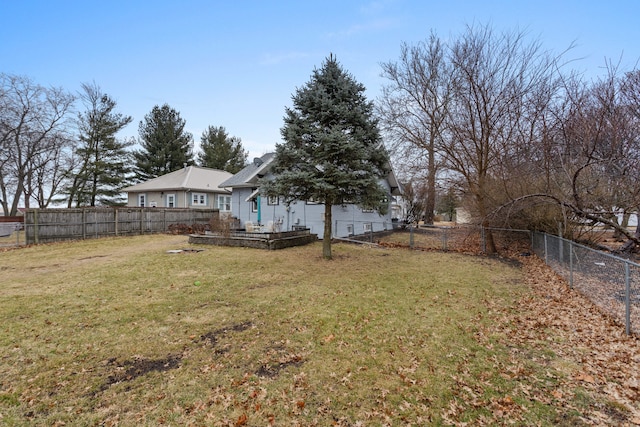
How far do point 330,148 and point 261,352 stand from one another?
6952 mm

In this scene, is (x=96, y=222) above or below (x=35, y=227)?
above

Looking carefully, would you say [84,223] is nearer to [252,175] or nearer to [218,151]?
[252,175]

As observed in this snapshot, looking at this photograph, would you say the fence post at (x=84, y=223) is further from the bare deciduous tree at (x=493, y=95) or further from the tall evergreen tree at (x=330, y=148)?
the bare deciduous tree at (x=493, y=95)

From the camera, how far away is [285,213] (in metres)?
17.4

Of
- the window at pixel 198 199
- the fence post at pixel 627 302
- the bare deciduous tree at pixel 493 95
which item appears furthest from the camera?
the window at pixel 198 199

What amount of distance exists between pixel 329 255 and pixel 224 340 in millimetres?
6861

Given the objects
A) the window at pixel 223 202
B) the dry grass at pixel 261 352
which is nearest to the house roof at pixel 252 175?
the window at pixel 223 202

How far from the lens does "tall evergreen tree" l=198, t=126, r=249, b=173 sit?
40531 millimetres

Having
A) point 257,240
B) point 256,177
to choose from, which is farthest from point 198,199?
point 257,240

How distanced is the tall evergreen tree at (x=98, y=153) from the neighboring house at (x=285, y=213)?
1478 centimetres

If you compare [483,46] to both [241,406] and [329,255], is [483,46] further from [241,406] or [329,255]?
[241,406]

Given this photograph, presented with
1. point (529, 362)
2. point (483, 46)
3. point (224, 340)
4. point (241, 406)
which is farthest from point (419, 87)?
point (241, 406)

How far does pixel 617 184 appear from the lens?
24.9 feet

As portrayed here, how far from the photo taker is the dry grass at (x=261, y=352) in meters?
2.99
